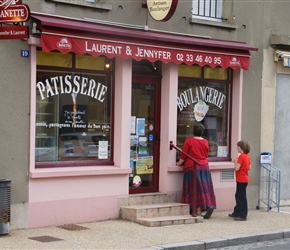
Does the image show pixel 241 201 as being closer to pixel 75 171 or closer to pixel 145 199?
pixel 145 199

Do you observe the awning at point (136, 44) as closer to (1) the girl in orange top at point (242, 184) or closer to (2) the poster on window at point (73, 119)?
(2) the poster on window at point (73, 119)

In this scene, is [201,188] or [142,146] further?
[142,146]

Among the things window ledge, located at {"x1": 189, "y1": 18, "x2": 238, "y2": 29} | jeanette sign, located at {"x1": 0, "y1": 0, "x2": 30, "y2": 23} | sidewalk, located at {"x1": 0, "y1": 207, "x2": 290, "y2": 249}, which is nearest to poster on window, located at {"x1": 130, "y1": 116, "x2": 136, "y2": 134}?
sidewalk, located at {"x1": 0, "y1": 207, "x2": 290, "y2": 249}

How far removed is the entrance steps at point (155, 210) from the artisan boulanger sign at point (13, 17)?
3.93 metres

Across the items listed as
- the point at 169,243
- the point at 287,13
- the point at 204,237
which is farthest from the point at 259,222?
the point at 287,13

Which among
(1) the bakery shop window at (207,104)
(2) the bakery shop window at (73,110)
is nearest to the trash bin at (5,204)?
(2) the bakery shop window at (73,110)

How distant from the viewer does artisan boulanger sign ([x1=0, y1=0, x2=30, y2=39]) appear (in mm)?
10422

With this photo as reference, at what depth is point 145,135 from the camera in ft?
44.8

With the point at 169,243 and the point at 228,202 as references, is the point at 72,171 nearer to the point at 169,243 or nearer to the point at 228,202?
the point at 169,243

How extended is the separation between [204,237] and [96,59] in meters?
4.03

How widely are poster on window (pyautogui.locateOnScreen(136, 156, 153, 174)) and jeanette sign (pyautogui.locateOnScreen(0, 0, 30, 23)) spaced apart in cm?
431

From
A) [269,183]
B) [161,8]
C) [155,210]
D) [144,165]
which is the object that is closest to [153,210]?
[155,210]

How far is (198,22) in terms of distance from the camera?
14.1 m

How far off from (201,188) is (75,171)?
2638mm
